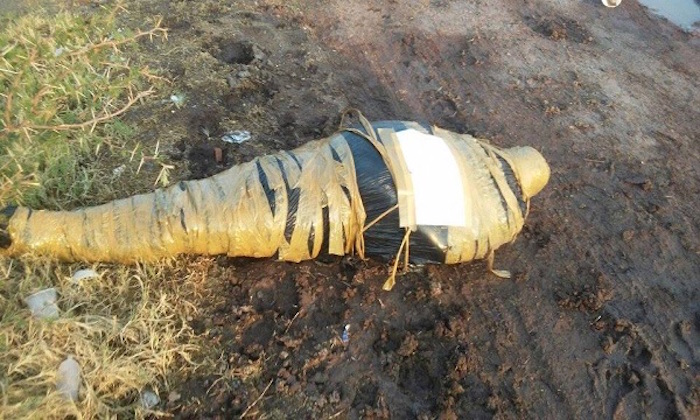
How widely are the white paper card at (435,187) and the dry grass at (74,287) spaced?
43.9 inches

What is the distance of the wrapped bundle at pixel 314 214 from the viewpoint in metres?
2.60

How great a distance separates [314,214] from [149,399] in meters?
1.04

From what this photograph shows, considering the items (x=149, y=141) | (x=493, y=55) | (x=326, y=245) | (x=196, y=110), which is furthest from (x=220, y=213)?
(x=493, y=55)

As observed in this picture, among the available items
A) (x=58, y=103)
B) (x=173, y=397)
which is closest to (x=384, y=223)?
(x=173, y=397)

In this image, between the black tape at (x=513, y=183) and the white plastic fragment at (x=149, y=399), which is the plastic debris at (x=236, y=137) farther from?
the white plastic fragment at (x=149, y=399)

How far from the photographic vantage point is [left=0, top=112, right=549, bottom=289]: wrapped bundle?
2.60 metres

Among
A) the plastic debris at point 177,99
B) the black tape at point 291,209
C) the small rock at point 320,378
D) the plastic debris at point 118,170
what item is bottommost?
the plastic debris at point 118,170

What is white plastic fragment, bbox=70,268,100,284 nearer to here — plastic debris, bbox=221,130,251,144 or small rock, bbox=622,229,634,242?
plastic debris, bbox=221,130,251,144

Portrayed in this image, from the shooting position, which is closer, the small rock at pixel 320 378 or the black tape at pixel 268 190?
the small rock at pixel 320 378

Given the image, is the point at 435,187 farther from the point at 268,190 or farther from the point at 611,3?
the point at 611,3

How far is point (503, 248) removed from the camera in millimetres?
3135

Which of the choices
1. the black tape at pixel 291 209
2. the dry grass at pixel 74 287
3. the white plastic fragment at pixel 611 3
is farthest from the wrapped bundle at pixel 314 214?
the white plastic fragment at pixel 611 3

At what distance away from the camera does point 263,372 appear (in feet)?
8.06

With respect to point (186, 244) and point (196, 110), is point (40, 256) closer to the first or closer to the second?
point (186, 244)
